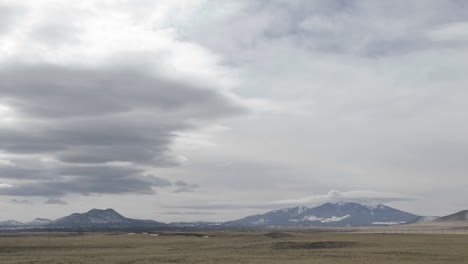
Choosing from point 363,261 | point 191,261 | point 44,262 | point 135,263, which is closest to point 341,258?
point 363,261

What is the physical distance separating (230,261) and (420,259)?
31194mm

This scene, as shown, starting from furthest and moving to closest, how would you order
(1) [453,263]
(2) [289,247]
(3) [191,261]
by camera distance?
(2) [289,247] < (3) [191,261] < (1) [453,263]

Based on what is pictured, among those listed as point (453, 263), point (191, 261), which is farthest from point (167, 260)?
point (453, 263)

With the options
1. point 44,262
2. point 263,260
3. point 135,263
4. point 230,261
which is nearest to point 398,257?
point 263,260

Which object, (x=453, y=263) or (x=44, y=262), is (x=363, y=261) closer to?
(x=453, y=263)

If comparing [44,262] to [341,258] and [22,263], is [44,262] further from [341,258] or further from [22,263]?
[341,258]

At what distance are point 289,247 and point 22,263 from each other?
186 feet

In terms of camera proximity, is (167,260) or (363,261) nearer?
(363,261)

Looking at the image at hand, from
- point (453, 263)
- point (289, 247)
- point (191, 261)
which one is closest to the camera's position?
point (453, 263)

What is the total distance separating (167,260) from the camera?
75.9 meters

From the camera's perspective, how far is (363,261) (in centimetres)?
7062

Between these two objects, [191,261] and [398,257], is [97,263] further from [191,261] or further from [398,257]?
[398,257]

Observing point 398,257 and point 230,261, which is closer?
point 230,261

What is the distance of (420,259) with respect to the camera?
74.6 metres
